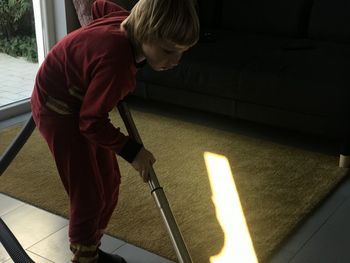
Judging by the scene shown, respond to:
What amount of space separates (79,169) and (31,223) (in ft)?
2.19

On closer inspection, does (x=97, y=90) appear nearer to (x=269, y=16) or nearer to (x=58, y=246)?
(x=58, y=246)

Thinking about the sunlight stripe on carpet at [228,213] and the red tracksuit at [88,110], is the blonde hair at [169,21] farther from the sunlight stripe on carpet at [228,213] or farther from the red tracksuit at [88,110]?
the sunlight stripe on carpet at [228,213]

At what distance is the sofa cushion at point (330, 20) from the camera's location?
3174mm

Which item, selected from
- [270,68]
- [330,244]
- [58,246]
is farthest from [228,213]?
[270,68]

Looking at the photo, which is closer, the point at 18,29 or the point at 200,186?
the point at 200,186

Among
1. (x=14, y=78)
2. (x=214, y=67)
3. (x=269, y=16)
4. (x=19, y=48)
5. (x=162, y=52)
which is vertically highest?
(x=162, y=52)

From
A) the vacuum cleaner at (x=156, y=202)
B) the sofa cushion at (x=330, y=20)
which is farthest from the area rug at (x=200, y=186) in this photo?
the sofa cushion at (x=330, y=20)

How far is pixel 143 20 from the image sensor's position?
4.30ft

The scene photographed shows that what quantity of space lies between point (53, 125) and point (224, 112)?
1.63m

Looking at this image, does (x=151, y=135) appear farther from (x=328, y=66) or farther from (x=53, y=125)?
(x=53, y=125)

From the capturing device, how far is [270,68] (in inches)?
108

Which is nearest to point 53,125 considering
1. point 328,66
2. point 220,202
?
point 220,202

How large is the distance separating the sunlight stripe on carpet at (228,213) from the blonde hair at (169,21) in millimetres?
910

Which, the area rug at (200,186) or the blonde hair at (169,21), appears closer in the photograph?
the blonde hair at (169,21)
